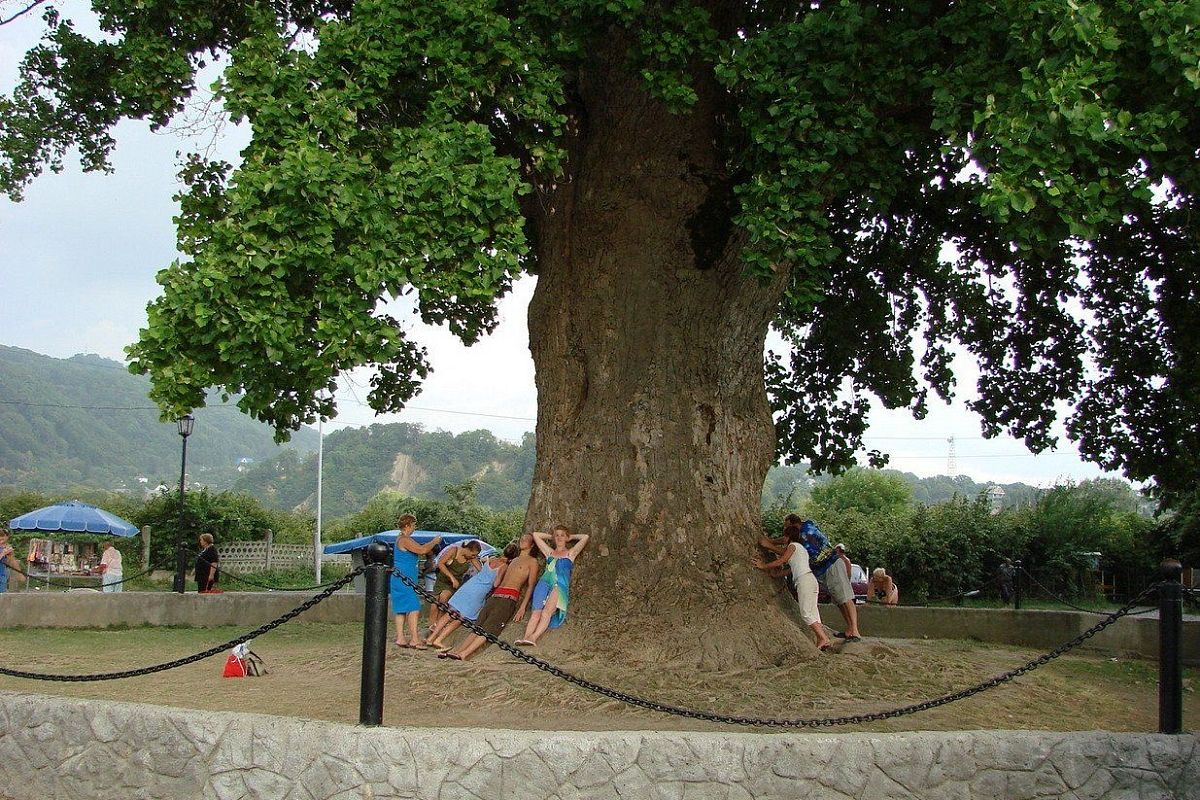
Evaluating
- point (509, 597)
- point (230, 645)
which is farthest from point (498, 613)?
point (230, 645)

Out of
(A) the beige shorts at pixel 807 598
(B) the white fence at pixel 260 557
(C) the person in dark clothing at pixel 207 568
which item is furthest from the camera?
(B) the white fence at pixel 260 557

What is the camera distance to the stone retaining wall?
14.1m

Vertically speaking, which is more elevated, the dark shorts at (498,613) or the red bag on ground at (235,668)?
the dark shorts at (498,613)

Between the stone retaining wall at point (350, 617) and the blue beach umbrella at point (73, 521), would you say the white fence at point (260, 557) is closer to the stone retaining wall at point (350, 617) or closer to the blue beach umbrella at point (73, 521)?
the blue beach umbrella at point (73, 521)

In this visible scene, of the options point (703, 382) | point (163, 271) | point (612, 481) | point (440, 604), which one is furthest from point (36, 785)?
point (703, 382)

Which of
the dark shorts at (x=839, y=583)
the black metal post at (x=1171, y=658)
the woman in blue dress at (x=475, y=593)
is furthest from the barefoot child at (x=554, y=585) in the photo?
the black metal post at (x=1171, y=658)

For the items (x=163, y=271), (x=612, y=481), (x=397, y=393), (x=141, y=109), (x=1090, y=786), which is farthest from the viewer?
(x=397, y=393)

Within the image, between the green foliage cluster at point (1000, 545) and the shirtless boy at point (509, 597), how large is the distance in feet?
57.3

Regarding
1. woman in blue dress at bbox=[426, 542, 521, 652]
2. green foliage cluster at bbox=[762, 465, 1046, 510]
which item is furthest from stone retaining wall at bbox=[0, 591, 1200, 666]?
green foliage cluster at bbox=[762, 465, 1046, 510]

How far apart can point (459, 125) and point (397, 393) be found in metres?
5.69

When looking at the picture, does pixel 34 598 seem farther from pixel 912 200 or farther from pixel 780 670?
pixel 912 200

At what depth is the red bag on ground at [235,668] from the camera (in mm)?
9688

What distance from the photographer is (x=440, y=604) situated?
19.8 feet

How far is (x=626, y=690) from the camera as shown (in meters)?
8.55
